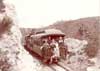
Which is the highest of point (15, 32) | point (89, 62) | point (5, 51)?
point (15, 32)

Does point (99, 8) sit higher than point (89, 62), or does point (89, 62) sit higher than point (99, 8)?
point (99, 8)

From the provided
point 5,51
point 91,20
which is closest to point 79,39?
point 91,20

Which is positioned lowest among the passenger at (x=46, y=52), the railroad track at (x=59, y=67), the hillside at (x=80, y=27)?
the railroad track at (x=59, y=67)

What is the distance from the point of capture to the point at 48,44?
7.01 feet

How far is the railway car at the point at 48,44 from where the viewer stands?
83.1 inches

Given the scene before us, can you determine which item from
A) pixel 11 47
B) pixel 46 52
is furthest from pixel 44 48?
pixel 11 47

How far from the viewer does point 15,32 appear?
2102mm

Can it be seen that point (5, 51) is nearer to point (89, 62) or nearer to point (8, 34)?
point (8, 34)

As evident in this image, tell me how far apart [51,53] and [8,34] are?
0.34 meters

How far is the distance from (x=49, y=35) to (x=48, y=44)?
7cm

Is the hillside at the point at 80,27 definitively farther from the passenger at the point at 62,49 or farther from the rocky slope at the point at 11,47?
the rocky slope at the point at 11,47

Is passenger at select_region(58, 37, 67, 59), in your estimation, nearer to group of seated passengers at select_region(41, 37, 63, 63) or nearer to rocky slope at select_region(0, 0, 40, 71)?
group of seated passengers at select_region(41, 37, 63, 63)

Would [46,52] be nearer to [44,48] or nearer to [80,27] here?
[44,48]

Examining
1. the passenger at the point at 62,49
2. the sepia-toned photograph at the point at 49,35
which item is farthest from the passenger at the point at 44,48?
the passenger at the point at 62,49
